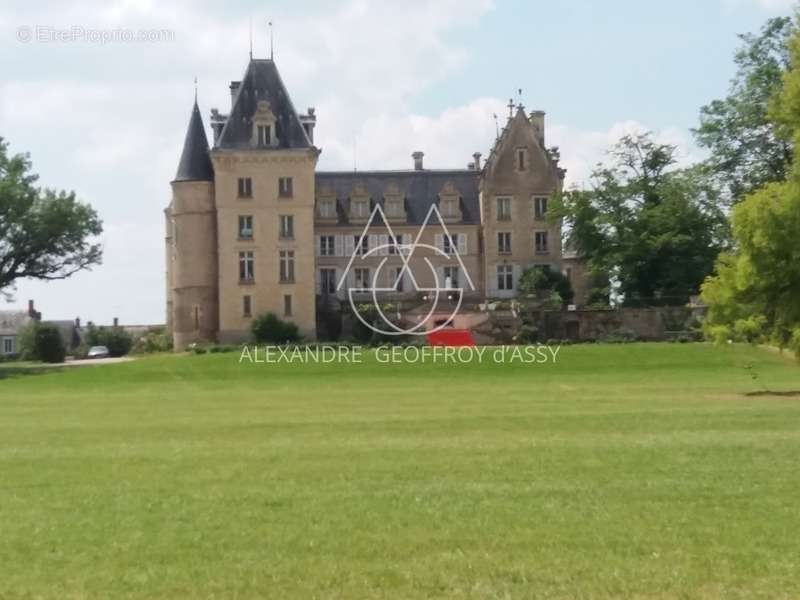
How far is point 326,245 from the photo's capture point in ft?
260

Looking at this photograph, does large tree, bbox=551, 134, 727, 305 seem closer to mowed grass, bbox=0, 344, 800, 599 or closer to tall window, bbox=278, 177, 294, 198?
tall window, bbox=278, 177, 294, 198

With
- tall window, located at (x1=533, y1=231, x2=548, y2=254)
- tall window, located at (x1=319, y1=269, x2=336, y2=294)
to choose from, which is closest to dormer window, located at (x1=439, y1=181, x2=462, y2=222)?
tall window, located at (x1=533, y1=231, x2=548, y2=254)

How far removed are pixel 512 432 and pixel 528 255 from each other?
5593 cm

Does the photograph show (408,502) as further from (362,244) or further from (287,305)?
(362,244)

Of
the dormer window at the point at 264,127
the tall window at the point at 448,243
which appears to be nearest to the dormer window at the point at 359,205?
the tall window at the point at 448,243

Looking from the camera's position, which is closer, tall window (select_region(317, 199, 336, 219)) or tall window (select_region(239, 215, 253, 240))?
tall window (select_region(239, 215, 253, 240))

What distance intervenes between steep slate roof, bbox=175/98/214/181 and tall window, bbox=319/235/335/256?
9.94m

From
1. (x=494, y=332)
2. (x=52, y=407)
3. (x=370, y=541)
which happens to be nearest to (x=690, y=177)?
(x=494, y=332)

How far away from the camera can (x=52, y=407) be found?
34.5 m

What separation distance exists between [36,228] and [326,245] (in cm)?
1891

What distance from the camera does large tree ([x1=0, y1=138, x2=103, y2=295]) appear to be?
226 feet

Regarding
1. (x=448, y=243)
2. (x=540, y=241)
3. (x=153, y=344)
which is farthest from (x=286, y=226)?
(x=540, y=241)

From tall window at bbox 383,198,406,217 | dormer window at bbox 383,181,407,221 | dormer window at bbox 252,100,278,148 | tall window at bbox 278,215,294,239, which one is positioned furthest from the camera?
tall window at bbox 383,198,406,217

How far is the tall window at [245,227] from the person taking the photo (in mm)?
71000
